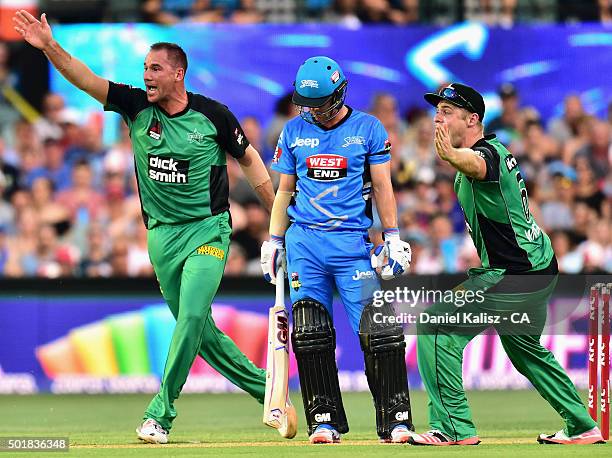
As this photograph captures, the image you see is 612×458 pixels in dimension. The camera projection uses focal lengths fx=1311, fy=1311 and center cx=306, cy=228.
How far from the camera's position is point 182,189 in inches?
393

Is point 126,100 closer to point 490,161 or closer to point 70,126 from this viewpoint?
point 490,161

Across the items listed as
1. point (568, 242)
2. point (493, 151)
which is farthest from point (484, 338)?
point (493, 151)

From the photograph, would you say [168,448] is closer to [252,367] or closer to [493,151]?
[252,367]

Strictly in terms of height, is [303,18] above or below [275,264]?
above

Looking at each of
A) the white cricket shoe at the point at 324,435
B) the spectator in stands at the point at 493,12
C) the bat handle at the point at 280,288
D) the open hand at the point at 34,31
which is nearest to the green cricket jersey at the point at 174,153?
the open hand at the point at 34,31

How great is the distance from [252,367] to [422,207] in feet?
24.8

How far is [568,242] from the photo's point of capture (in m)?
17.0

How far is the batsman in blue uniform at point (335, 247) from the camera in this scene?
9.27 metres

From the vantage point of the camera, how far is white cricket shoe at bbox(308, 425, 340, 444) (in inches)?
364

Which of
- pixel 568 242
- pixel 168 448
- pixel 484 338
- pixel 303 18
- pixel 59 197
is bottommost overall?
pixel 168 448

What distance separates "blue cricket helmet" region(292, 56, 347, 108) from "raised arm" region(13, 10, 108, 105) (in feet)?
5.15

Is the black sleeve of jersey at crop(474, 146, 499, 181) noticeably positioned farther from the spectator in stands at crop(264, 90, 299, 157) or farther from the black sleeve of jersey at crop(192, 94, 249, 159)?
the spectator in stands at crop(264, 90, 299, 157)

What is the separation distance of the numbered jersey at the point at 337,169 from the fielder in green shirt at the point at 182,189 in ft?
3.12

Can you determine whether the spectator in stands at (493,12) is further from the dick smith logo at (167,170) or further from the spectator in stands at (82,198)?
the dick smith logo at (167,170)
